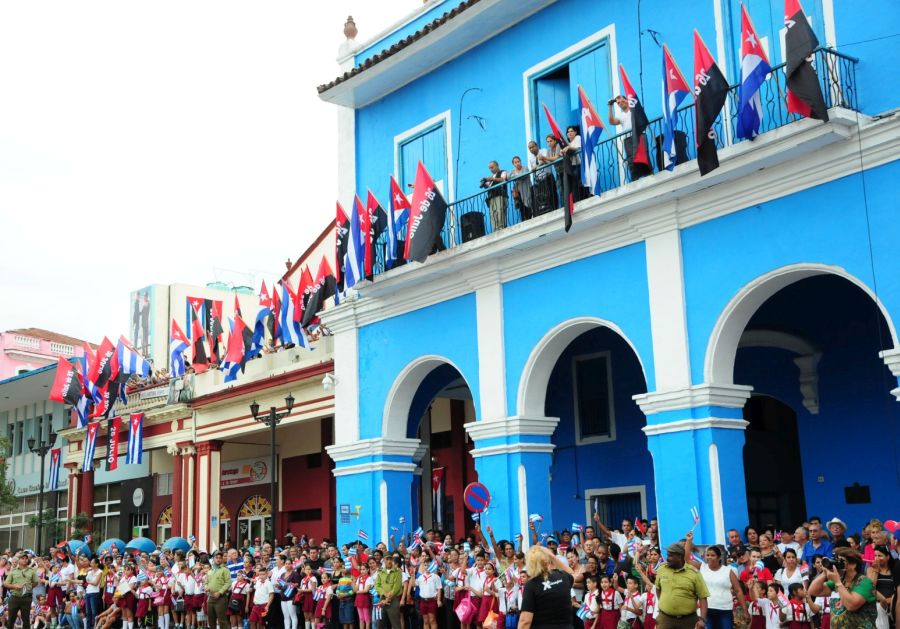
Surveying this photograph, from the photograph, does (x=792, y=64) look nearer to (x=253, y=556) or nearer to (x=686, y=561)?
(x=686, y=561)

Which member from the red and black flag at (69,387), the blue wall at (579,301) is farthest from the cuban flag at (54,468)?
the blue wall at (579,301)

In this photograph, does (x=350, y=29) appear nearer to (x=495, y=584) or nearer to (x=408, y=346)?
(x=408, y=346)

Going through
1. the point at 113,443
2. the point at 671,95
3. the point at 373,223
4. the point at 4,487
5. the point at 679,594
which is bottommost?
the point at 679,594

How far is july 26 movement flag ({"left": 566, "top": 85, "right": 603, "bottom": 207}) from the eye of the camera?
612 inches

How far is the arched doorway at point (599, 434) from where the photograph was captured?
19438 mm

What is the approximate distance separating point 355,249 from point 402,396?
9.47ft

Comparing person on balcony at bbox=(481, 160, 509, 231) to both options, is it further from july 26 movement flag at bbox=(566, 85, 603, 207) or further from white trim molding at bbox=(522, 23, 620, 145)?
july 26 movement flag at bbox=(566, 85, 603, 207)

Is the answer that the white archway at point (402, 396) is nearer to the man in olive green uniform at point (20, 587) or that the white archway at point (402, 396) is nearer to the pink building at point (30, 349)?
the man in olive green uniform at point (20, 587)

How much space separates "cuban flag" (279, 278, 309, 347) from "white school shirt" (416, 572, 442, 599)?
8.18 metres

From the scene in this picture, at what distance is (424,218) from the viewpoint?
17906 mm

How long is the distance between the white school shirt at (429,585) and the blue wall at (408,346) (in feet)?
10.2

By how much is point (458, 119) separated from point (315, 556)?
325 inches

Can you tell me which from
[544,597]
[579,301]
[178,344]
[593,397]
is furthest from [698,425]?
[178,344]

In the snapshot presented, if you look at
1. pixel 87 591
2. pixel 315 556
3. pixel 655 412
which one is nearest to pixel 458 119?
pixel 655 412
